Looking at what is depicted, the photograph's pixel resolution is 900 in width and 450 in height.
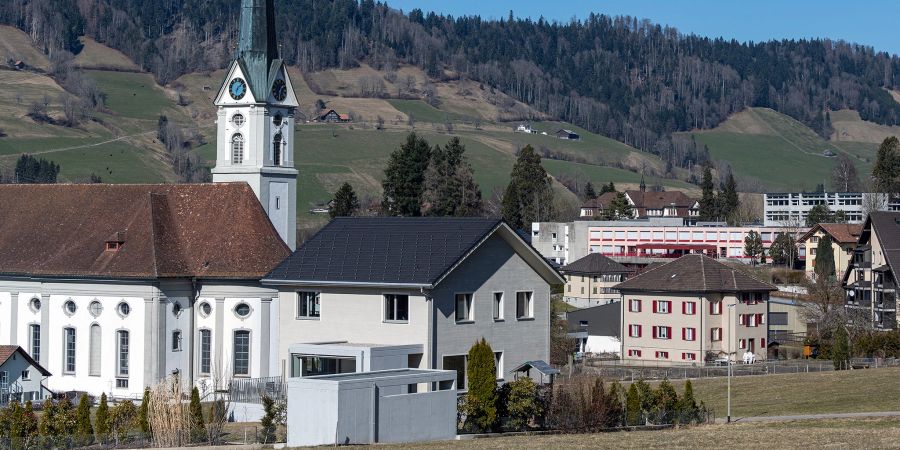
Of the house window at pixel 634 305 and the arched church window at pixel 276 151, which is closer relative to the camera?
the arched church window at pixel 276 151

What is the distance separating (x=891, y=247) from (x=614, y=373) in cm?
3093

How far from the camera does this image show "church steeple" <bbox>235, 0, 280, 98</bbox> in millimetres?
72562

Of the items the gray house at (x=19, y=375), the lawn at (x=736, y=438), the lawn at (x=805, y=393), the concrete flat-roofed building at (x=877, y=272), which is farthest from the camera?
the concrete flat-roofed building at (x=877, y=272)

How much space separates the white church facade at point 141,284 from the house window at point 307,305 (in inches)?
476

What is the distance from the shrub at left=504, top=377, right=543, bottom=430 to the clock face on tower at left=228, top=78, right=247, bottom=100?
106 ft

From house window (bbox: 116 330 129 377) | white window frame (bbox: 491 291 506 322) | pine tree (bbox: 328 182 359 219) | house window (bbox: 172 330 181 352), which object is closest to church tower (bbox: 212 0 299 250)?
house window (bbox: 172 330 181 352)

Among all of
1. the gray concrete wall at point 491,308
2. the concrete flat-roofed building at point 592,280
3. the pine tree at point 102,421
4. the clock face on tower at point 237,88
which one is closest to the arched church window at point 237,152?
the clock face on tower at point 237,88

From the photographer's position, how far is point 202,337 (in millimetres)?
65500

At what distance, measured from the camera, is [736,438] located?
37156mm

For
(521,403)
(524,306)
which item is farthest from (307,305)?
(521,403)

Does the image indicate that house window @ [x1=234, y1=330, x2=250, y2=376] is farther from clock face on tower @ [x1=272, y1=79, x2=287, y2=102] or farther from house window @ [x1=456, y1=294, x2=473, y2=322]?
house window @ [x1=456, y1=294, x2=473, y2=322]

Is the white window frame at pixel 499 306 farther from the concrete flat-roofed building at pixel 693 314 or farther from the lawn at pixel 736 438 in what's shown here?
the concrete flat-roofed building at pixel 693 314

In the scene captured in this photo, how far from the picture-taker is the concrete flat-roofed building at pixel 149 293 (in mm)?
64375

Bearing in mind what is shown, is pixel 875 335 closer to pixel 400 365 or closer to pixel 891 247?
pixel 891 247
